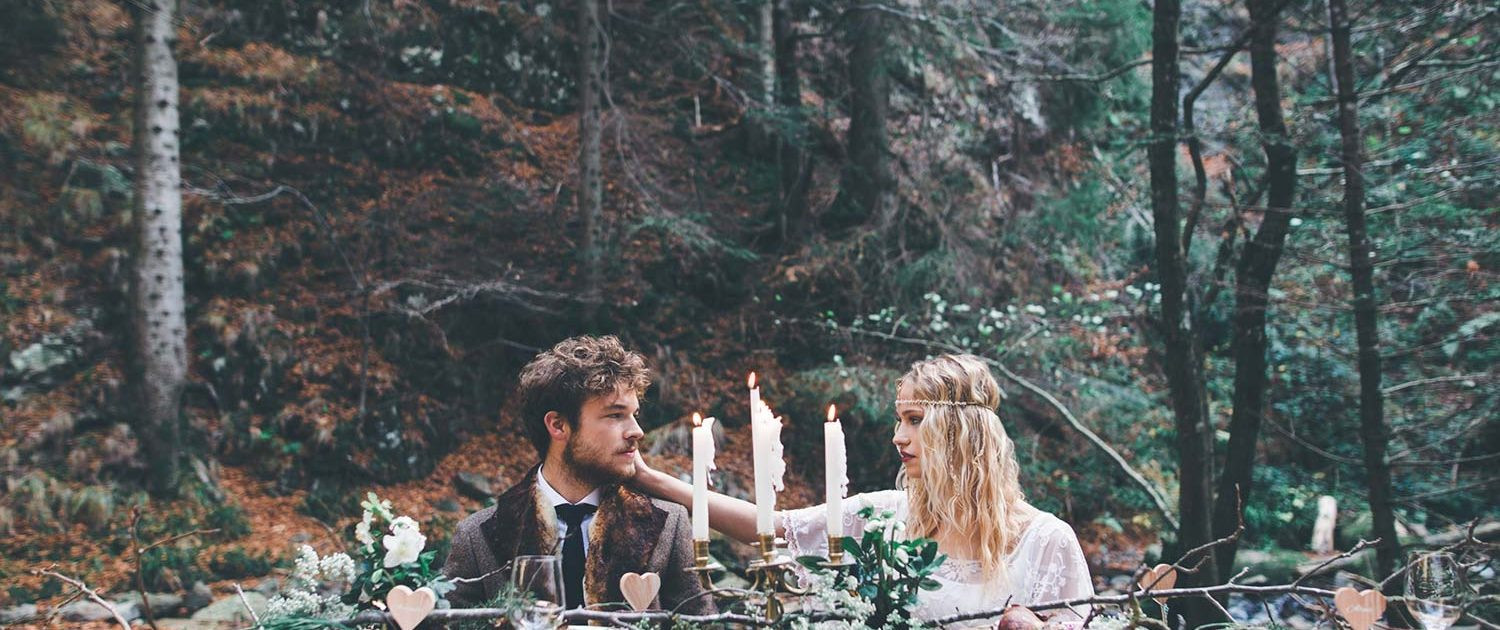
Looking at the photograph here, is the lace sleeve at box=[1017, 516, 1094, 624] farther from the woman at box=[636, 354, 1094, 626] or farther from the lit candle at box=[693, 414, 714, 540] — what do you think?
the lit candle at box=[693, 414, 714, 540]

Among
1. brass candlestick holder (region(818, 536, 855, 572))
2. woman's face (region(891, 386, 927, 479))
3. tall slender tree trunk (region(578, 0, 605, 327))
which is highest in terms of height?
tall slender tree trunk (region(578, 0, 605, 327))

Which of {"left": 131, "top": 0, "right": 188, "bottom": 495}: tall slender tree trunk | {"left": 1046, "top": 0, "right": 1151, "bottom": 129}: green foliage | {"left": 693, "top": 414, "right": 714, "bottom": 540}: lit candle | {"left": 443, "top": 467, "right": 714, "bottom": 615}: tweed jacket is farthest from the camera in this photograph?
{"left": 1046, "top": 0, "right": 1151, "bottom": 129}: green foliage

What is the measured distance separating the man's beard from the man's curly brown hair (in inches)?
3.1

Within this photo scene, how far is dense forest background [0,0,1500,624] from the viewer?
24.9 feet

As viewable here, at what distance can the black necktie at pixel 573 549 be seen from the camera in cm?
312

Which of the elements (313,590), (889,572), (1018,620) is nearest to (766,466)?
(889,572)

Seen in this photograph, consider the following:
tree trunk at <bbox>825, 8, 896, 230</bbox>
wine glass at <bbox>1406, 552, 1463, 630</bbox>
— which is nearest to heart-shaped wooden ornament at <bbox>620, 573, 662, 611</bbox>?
wine glass at <bbox>1406, 552, 1463, 630</bbox>

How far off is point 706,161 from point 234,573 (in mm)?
6854

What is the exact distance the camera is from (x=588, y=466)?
3.16 m

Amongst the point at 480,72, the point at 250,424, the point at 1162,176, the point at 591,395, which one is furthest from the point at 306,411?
the point at 1162,176

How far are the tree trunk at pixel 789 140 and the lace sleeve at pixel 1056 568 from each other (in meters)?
7.32

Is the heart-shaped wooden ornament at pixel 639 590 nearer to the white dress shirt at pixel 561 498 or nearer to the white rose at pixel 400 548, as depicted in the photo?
the white rose at pixel 400 548

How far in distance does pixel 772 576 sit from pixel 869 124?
8974 mm

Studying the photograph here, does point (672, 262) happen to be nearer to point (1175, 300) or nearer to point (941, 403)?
point (1175, 300)
